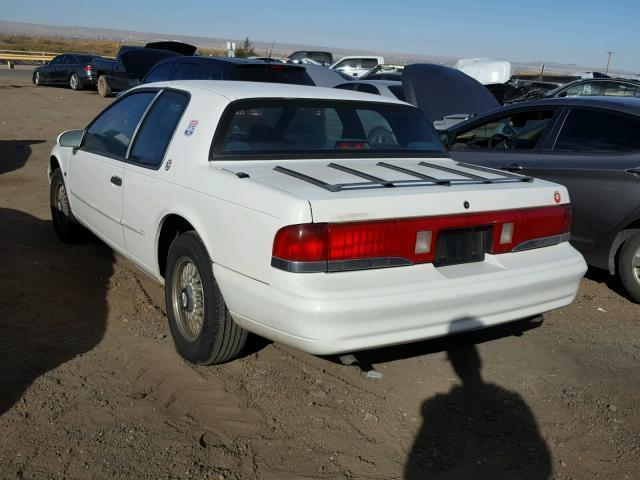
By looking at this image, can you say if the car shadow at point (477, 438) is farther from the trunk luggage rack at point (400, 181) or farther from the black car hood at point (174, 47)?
the black car hood at point (174, 47)

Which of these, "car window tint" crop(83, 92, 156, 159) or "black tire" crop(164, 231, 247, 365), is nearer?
"black tire" crop(164, 231, 247, 365)

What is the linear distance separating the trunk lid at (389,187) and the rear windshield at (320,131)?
0.12 m

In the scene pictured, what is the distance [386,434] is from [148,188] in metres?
2.09

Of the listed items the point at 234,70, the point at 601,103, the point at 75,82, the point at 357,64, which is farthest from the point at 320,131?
the point at 357,64

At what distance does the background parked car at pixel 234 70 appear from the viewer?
9484mm

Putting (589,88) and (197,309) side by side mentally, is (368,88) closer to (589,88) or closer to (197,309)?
(197,309)

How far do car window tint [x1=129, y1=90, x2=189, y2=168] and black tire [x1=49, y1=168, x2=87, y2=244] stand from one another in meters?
1.82

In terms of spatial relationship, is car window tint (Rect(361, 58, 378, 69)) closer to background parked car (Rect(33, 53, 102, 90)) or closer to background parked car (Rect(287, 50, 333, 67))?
background parked car (Rect(287, 50, 333, 67))

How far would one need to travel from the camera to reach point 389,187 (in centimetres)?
352

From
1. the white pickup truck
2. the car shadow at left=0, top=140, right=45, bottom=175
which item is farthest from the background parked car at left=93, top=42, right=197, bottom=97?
the white pickup truck

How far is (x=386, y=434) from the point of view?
3412 millimetres

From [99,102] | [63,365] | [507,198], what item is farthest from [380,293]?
[99,102]

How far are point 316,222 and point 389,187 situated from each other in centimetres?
52

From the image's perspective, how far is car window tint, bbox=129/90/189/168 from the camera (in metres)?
4.42
